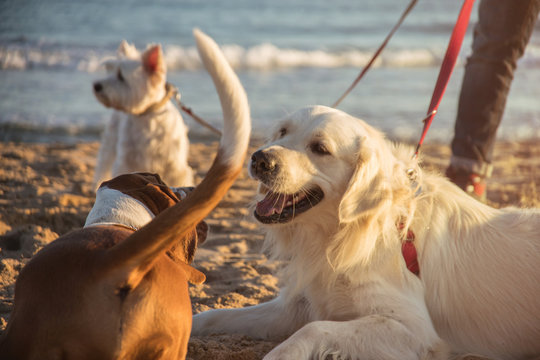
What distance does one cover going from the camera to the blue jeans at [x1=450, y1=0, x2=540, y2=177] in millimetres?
3949

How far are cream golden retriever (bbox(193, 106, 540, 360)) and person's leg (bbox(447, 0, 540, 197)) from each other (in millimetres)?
1355

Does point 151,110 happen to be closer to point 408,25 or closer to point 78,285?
point 78,285

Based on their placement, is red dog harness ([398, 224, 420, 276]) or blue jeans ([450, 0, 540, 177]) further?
blue jeans ([450, 0, 540, 177])

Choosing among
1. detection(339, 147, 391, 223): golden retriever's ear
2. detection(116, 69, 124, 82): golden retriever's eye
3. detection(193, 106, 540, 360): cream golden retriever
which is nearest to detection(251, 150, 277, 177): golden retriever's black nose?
detection(193, 106, 540, 360): cream golden retriever

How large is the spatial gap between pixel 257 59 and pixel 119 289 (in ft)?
44.2

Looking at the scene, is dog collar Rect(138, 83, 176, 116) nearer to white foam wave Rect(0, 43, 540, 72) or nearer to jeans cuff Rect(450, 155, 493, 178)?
jeans cuff Rect(450, 155, 493, 178)

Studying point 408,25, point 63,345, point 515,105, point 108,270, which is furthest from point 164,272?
point 408,25

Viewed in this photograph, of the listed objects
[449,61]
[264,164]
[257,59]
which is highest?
[449,61]

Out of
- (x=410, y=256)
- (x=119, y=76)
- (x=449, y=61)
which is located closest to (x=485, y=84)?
(x=449, y=61)

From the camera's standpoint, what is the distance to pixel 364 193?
8.63ft

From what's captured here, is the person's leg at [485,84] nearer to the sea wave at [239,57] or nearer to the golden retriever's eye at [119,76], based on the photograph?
the golden retriever's eye at [119,76]

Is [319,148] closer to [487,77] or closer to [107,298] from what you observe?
[107,298]

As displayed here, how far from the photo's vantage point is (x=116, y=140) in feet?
19.7

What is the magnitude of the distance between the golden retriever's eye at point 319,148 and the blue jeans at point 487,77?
1.88m
